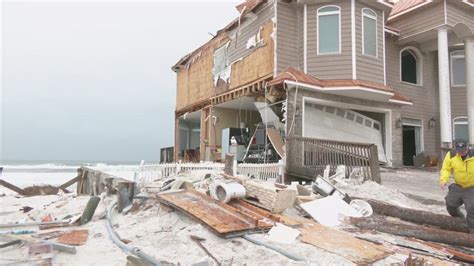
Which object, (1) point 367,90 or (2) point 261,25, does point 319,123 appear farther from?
(2) point 261,25

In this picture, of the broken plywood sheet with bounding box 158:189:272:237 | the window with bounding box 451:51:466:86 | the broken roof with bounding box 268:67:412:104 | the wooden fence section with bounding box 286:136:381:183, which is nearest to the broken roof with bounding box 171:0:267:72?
the broken roof with bounding box 268:67:412:104

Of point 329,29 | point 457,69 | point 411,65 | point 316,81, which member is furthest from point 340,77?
point 457,69

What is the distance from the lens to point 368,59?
1183 centimetres

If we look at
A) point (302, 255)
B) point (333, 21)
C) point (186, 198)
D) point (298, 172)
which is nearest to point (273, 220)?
Answer: point (302, 255)

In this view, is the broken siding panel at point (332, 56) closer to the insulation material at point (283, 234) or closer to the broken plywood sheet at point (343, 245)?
the broken plywood sheet at point (343, 245)

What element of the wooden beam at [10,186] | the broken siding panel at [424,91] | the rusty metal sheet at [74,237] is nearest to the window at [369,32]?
the broken siding panel at [424,91]

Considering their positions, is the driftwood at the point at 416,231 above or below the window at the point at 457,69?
below

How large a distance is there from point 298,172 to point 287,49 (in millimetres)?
4739

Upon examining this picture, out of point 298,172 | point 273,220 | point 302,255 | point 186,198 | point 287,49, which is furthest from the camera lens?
point 287,49

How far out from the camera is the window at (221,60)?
15.1 metres

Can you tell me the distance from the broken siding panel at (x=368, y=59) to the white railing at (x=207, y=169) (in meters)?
4.59

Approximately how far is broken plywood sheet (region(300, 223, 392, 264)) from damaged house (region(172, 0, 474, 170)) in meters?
5.77

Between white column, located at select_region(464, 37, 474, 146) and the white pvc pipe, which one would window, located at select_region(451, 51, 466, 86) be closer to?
white column, located at select_region(464, 37, 474, 146)

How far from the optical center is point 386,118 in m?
13.1
